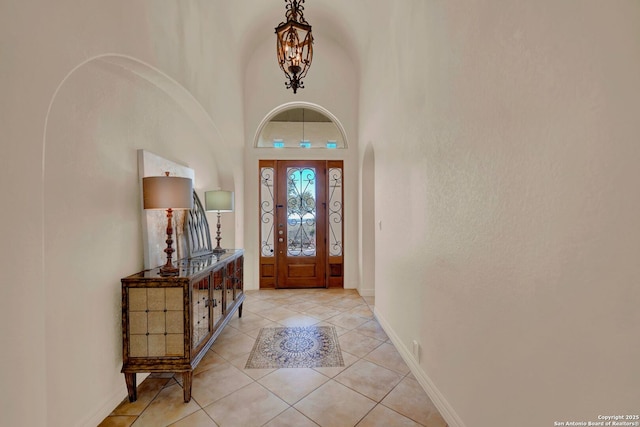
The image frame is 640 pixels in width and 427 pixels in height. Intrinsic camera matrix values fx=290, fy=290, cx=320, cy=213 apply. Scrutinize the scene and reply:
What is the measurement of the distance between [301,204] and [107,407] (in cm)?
386

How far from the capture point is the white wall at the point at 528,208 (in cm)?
91

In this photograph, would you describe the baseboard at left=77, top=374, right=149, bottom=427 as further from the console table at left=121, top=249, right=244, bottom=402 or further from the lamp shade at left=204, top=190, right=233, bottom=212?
the lamp shade at left=204, top=190, right=233, bottom=212

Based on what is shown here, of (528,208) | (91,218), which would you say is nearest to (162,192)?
(91,218)

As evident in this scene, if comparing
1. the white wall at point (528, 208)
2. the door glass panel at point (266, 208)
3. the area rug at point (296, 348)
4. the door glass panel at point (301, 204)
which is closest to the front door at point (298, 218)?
the door glass panel at point (301, 204)

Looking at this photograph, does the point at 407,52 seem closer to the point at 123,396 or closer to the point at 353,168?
the point at 353,168

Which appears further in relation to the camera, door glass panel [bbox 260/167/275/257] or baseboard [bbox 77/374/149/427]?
door glass panel [bbox 260/167/275/257]

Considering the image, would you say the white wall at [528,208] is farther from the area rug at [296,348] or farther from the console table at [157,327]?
the console table at [157,327]

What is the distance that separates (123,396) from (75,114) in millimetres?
2094

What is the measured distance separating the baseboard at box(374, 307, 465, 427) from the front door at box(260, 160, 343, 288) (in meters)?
2.34

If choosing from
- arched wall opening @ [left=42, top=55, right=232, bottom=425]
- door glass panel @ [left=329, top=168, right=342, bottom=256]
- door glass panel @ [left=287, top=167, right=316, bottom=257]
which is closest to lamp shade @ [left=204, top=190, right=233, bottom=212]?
arched wall opening @ [left=42, top=55, right=232, bottom=425]

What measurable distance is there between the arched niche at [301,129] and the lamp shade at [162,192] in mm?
3269

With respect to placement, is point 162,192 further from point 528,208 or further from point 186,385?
point 528,208

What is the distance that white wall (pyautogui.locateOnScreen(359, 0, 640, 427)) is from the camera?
35.9 inches

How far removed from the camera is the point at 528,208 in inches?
49.8
